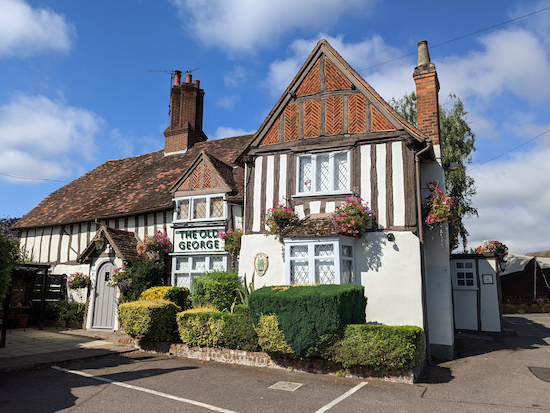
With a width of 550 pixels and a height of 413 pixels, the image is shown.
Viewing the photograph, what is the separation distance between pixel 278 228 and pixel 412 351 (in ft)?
16.0

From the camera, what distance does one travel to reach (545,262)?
25.2 metres

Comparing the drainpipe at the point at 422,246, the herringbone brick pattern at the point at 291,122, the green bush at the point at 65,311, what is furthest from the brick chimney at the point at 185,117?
the drainpipe at the point at 422,246

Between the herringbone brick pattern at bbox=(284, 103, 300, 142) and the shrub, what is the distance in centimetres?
572

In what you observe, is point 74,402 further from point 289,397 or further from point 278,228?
point 278,228

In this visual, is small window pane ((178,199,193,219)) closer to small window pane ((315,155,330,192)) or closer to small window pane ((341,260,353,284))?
small window pane ((315,155,330,192))

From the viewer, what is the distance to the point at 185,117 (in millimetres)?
20531

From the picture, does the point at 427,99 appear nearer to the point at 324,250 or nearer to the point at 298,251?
the point at 324,250

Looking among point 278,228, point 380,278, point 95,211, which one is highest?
point 95,211

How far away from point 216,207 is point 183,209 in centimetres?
151

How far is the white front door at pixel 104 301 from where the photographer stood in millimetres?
14234

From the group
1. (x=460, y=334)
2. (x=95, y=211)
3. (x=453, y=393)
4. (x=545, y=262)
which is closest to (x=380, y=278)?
(x=453, y=393)

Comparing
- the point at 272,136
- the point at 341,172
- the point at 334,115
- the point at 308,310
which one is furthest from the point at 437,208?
the point at 272,136

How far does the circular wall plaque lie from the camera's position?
1123 cm

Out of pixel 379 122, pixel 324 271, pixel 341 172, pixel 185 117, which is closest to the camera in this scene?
pixel 324 271
